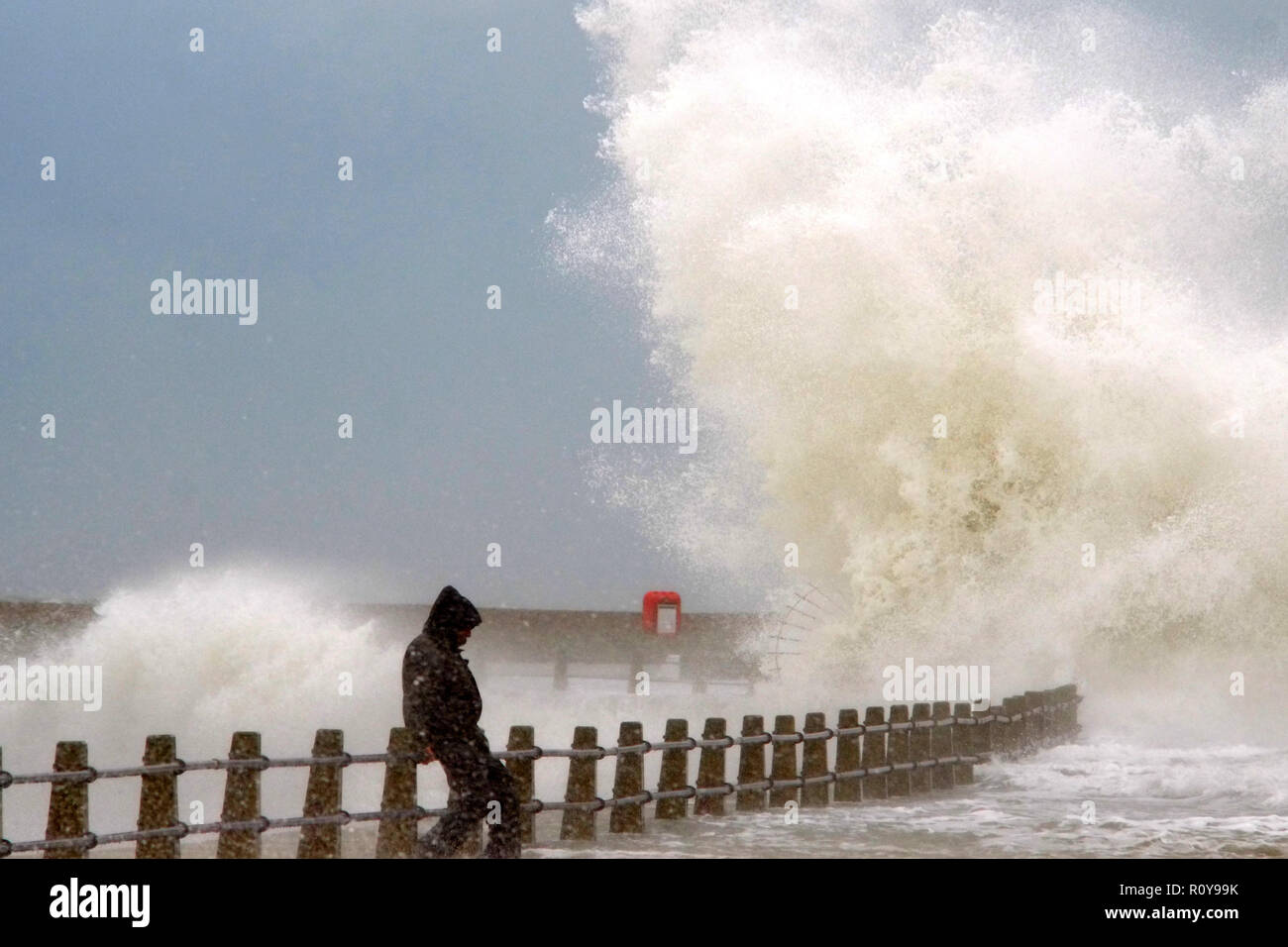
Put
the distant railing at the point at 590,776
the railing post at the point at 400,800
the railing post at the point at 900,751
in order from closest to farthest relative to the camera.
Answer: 1. the distant railing at the point at 590,776
2. the railing post at the point at 400,800
3. the railing post at the point at 900,751

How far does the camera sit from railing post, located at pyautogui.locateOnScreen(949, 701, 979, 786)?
16.3 meters

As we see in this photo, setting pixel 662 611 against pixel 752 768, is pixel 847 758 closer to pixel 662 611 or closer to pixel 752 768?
pixel 752 768

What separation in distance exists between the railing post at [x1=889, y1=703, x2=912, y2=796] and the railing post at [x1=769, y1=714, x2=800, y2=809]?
1555 millimetres

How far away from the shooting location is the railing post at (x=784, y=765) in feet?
44.8

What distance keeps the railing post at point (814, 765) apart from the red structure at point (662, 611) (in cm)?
A: 2296

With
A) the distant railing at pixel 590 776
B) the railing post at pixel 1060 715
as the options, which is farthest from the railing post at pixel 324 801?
the railing post at pixel 1060 715

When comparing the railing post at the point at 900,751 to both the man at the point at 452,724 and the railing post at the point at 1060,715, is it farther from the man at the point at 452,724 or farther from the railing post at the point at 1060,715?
the man at the point at 452,724

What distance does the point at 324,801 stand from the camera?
10008mm

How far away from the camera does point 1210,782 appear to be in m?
16.3

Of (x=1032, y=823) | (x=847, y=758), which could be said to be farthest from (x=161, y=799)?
(x=1032, y=823)

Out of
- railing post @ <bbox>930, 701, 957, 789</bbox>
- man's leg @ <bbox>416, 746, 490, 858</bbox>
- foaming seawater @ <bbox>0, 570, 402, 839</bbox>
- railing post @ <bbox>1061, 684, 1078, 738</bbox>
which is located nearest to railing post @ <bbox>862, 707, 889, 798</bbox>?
railing post @ <bbox>930, 701, 957, 789</bbox>

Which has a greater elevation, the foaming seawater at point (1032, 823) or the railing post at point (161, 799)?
the railing post at point (161, 799)

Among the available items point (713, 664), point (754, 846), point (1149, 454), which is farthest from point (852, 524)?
point (754, 846)

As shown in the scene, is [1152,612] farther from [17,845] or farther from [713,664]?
[17,845]
